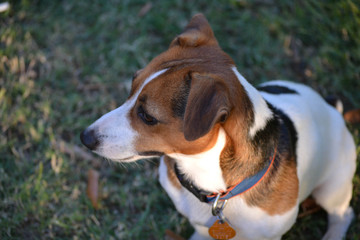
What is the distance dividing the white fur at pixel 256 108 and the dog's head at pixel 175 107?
9 cm

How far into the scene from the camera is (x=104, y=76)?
4633 millimetres

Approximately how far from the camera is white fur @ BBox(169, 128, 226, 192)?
7.82 feet

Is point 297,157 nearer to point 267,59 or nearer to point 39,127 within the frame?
point 267,59

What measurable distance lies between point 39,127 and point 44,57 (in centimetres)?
120

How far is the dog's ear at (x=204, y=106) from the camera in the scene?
201 centimetres

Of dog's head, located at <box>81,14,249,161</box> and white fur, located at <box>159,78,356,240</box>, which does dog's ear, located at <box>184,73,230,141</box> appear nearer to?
dog's head, located at <box>81,14,249,161</box>

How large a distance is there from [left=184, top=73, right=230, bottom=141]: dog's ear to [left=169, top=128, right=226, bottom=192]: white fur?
0.31 meters

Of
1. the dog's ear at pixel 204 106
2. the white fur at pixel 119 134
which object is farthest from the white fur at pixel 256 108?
the white fur at pixel 119 134

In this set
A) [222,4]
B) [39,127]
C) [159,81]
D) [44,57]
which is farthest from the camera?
[222,4]

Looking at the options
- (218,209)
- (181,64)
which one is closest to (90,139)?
(181,64)

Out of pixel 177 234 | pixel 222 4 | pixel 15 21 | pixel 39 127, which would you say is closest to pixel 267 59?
pixel 222 4

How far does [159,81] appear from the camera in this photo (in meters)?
2.37

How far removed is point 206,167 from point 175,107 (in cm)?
50

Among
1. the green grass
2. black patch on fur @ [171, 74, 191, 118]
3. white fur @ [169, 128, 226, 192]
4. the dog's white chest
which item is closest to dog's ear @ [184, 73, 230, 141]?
black patch on fur @ [171, 74, 191, 118]
